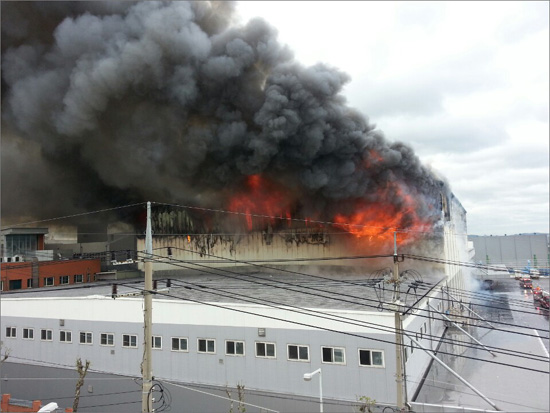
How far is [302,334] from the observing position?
1228 cm

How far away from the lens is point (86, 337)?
15578mm

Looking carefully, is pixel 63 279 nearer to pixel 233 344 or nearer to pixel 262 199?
pixel 262 199

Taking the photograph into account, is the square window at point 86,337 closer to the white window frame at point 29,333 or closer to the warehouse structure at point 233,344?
the warehouse structure at point 233,344

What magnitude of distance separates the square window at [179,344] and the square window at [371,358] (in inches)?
230

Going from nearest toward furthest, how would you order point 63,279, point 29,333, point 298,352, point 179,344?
point 298,352
point 179,344
point 29,333
point 63,279

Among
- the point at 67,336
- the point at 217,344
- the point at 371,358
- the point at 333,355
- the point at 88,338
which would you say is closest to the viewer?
the point at 371,358

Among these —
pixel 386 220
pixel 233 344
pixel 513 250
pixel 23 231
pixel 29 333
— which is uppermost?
pixel 23 231

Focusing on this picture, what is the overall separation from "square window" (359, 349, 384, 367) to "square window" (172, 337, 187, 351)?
19.1ft

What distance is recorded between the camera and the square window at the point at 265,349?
12.5 m

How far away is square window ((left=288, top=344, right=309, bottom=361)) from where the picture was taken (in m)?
12.2

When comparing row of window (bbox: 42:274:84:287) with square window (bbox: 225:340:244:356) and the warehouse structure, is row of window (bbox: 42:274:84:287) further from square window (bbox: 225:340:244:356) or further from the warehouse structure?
square window (bbox: 225:340:244:356)

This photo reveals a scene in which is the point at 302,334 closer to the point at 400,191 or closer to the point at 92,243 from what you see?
the point at 400,191

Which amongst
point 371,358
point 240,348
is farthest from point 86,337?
point 371,358

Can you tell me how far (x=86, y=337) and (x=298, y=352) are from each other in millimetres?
8457
